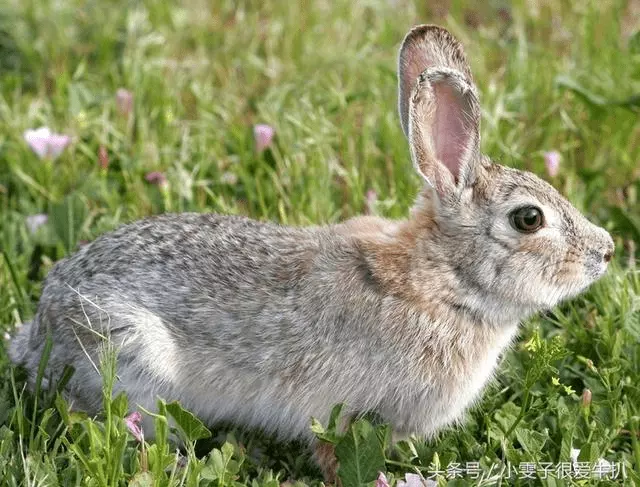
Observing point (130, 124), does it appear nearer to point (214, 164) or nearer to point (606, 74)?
point (214, 164)

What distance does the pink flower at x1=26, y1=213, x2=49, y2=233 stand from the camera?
6043 mm

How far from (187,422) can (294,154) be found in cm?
243

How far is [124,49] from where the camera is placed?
310 inches

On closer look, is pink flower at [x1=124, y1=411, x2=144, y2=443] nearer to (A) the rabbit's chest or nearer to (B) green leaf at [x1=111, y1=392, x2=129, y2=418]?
(B) green leaf at [x1=111, y1=392, x2=129, y2=418]

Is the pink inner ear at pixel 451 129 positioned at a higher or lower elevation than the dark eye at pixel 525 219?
higher

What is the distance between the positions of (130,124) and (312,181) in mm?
1363

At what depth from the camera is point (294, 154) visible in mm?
6402

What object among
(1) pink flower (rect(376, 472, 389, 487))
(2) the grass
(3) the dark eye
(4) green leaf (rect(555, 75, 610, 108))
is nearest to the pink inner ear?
(3) the dark eye

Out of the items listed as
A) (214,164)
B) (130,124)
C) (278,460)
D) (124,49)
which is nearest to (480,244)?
(278,460)

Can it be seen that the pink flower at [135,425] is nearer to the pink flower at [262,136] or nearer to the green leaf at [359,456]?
the green leaf at [359,456]

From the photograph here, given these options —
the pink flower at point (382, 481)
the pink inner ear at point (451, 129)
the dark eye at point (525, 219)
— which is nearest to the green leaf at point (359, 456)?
the pink flower at point (382, 481)

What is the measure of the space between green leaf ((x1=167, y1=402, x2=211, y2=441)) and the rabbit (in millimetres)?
456

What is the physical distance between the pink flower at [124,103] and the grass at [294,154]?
7cm

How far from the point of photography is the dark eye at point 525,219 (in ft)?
15.2
